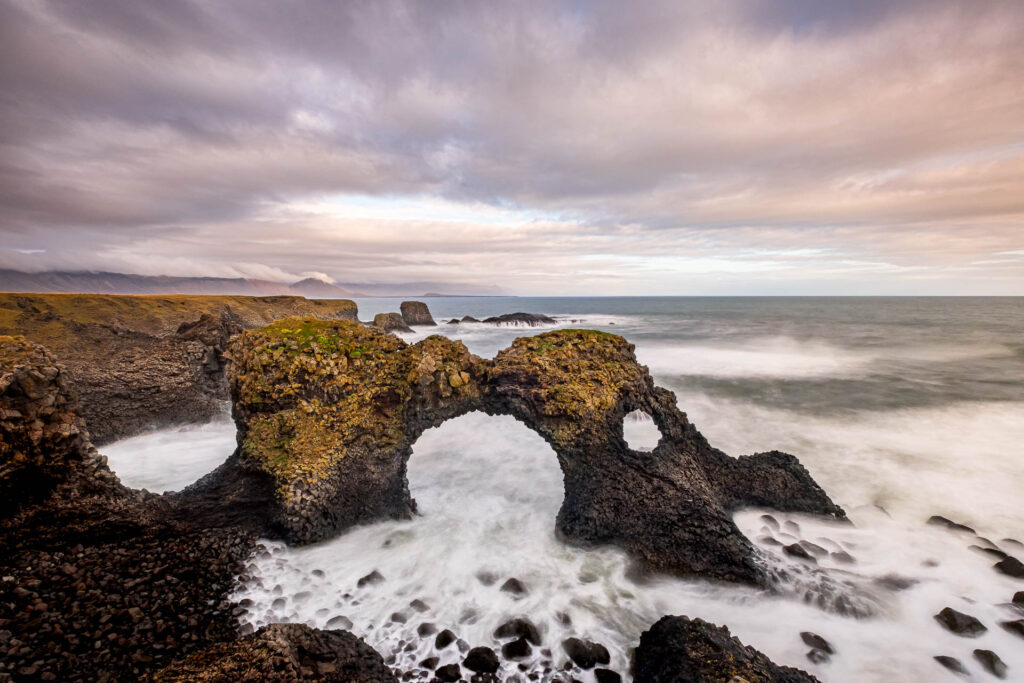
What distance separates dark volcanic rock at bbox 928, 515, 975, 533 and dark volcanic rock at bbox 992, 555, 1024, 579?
5.89 ft

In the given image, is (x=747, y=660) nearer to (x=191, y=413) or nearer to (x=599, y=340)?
(x=599, y=340)

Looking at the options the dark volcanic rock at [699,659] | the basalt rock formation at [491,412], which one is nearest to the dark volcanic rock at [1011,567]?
the basalt rock formation at [491,412]

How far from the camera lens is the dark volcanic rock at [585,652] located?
7.31 metres

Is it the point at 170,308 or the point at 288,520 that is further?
the point at 170,308

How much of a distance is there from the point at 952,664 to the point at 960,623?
1161mm

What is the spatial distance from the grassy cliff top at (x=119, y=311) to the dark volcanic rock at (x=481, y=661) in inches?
928

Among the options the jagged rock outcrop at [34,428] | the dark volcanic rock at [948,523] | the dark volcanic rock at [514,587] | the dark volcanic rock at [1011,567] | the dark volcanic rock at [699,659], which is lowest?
the dark volcanic rock at [514,587]

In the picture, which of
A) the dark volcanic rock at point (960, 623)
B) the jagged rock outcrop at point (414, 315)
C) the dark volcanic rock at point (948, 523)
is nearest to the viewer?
the dark volcanic rock at point (960, 623)

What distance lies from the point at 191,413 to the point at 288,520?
43.6 ft

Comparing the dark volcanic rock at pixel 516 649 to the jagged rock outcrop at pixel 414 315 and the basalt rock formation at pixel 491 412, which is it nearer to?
the basalt rock formation at pixel 491 412

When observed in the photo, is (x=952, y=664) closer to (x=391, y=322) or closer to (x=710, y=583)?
(x=710, y=583)

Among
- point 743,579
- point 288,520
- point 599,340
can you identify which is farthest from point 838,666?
point 288,520

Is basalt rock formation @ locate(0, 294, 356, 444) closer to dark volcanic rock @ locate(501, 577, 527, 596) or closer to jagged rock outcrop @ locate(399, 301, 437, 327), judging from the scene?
dark volcanic rock @ locate(501, 577, 527, 596)

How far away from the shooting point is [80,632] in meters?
6.46
